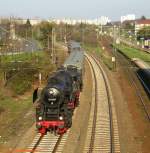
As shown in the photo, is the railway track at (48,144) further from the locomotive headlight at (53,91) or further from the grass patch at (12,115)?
the locomotive headlight at (53,91)

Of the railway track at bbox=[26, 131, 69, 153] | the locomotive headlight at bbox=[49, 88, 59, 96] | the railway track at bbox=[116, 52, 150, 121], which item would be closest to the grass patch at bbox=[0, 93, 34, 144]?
the railway track at bbox=[26, 131, 69, 153]

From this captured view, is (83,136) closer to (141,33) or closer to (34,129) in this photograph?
(34,129)

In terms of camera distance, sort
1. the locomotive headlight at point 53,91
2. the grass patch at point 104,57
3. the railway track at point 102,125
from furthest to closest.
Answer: the grass patch at point 104,57 → the locomotive headlight at point 53,91 → the railway track at point 102,125

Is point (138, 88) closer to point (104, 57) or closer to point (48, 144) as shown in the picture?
point (48, 144)

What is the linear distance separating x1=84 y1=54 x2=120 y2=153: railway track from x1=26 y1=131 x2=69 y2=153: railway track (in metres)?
1.52

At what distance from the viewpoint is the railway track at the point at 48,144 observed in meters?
21.6

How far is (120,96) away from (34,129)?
14.9 m

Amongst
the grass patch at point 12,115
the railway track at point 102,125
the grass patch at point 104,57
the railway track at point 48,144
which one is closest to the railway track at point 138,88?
the grass patch at point 104,57

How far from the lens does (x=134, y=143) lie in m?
22.9

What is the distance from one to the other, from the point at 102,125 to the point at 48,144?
220 inches

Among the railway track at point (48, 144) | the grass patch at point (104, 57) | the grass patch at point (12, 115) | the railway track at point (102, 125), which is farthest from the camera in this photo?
the grass patch at point (104, 57)

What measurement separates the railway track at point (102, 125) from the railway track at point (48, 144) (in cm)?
152

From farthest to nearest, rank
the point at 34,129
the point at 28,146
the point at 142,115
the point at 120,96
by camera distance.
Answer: the point at 120,96
the point at 142,115
the point at 34,129
the point at 28,146

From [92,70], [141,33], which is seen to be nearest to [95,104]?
[92,70]
